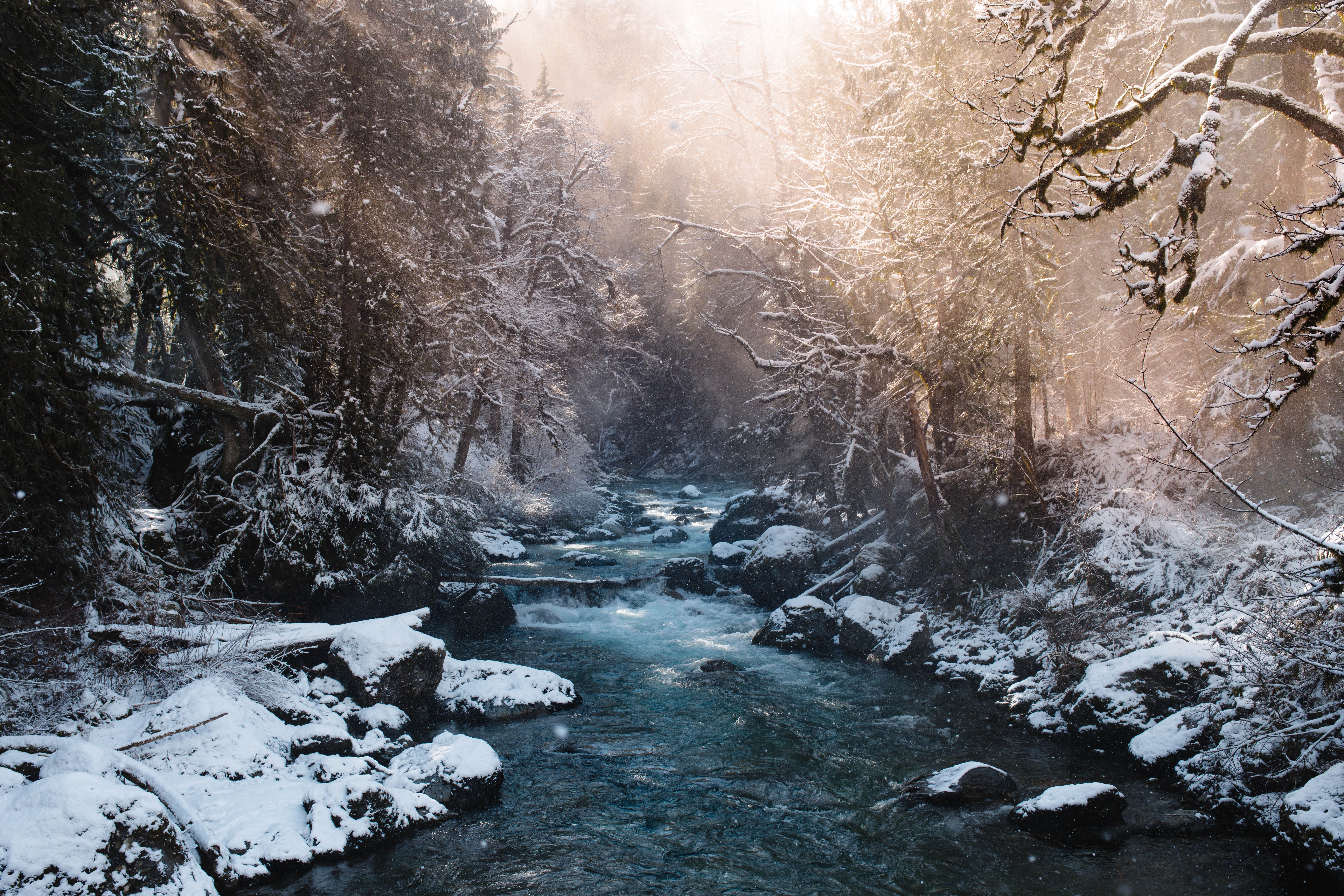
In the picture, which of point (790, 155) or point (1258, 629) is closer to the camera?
point (1258, 629)

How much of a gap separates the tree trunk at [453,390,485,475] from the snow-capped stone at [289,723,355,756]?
985 cm

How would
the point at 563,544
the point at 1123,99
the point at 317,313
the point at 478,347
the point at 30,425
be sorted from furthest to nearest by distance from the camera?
1. the point at 563,544
2. the point at 478,347
3. the point at 317,313
4. the point at 30,425
5. the point at 1123,99

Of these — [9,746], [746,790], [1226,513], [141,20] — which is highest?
[141,20]

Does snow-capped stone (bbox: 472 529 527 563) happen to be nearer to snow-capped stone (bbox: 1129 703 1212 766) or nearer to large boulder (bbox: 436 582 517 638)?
large boulder (bbox: 436 582 517 638)

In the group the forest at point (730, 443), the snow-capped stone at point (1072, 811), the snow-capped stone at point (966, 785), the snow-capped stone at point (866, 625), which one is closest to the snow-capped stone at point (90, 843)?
the forest at point (730, 443)

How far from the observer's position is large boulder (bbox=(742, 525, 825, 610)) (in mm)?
15250

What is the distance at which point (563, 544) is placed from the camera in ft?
70.4

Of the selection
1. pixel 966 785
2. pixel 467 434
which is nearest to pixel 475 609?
pixel 467 434

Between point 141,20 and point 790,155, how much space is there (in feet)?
37.8

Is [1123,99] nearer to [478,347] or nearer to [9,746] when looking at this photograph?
[9,746]

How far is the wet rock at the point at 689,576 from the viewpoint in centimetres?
1631

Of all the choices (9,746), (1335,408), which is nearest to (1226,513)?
(1335,408)

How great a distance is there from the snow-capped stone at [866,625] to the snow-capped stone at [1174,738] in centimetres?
452

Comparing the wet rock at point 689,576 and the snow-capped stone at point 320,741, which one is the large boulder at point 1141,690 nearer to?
the snow-capped stone at point 320,741
